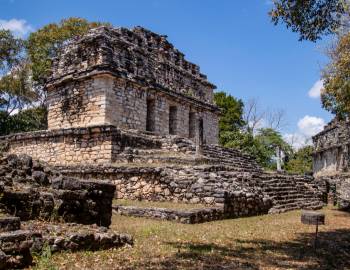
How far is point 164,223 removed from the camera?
31.6ft

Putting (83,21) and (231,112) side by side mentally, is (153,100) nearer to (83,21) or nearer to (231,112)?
(83,21)

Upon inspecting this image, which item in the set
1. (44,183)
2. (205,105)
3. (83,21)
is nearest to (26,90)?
(83,21)

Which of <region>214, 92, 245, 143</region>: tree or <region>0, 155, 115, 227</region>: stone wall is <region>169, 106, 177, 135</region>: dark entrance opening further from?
<region>214, 92, 245, 143</region>: tree

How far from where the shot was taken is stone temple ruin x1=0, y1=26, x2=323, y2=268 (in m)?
12.6

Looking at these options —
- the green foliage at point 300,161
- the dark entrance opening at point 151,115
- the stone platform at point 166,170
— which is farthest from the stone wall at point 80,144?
the green foliage at point 300,161

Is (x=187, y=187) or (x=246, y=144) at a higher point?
(x=246, y=144)

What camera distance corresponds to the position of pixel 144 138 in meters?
17.4

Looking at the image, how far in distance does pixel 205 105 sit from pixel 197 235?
17429mm

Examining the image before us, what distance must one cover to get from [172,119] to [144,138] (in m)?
5.39

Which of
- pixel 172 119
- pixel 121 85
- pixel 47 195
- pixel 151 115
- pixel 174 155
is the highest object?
pixel 121 85

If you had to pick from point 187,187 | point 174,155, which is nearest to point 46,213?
point 187,187

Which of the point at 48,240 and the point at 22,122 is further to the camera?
the point at 22,122

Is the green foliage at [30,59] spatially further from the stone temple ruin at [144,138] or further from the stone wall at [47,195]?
the stone wall at [47,195]

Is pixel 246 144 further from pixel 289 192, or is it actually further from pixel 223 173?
pixel 223 173
